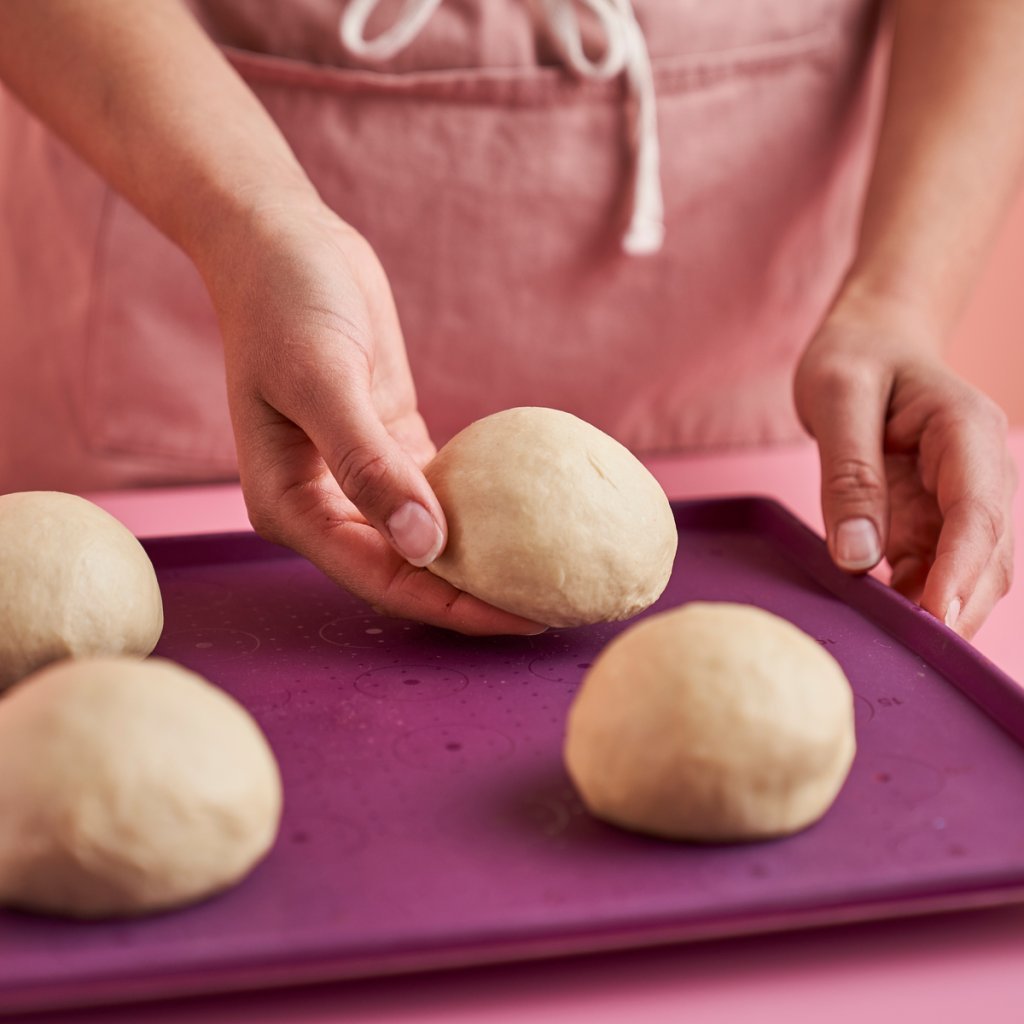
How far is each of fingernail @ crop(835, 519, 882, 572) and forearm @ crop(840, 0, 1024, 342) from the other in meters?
0.45

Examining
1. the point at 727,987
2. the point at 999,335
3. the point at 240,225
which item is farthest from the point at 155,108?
the point at 999,335

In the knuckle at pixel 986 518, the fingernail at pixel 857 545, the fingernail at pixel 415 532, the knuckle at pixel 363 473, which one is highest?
the knuckle at pixel 363 473

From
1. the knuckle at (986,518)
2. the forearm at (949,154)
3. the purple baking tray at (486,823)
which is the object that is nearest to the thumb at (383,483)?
the purple baking tray at (486,823)

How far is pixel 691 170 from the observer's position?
73.0 inches

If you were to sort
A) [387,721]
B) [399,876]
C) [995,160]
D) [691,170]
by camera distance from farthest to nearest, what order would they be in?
[691,170]
[995,160]
[387,721]
[399,876]

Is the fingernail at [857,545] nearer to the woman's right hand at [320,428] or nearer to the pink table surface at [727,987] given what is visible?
the woman's right hand at [320,428]

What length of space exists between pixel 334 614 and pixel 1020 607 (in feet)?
2.52

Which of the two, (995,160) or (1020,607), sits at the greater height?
(995,160)

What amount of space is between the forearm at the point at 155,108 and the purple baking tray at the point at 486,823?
45cm

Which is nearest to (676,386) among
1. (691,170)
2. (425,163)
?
(691,170)

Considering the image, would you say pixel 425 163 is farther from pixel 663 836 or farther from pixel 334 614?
pixel 663 836

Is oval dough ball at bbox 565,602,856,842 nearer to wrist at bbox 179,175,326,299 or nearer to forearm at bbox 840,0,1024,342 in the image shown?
wrist at bbox 179,175,326,299

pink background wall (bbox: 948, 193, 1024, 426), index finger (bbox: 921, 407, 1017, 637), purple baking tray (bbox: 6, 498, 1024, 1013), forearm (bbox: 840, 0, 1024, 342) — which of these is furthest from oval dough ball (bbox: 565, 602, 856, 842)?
pink background wall (bbox: 948, 193, 1024, 426)

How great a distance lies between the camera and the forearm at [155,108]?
140 centimetres
